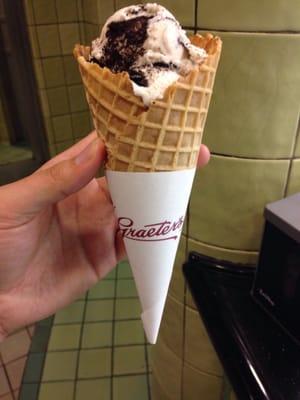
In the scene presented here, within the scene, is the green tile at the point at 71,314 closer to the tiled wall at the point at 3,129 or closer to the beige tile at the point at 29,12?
the tiled wall at the point at 3,129

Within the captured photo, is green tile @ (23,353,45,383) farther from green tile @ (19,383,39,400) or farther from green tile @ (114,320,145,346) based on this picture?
green tile @ (114,320,145,346)

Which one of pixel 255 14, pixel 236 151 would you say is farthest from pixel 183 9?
pixel 236 151

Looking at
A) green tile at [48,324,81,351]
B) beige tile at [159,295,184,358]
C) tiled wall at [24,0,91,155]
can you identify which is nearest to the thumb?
beige tile at [159,295,184,358]

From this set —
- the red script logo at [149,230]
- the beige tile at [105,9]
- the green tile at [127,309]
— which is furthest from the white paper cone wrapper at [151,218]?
the green tile at [127,309]

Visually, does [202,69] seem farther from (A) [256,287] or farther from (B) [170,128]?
(A) [256,287]

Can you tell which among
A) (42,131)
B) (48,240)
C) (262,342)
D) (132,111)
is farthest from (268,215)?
(42,131)

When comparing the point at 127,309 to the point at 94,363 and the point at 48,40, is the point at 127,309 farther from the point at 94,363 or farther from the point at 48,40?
the point at 48,40
